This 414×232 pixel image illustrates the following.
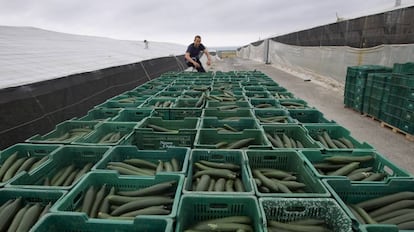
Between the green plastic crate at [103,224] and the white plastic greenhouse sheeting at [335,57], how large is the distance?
7640 mm

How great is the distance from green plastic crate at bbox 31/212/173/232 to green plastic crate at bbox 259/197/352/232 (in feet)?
2.16

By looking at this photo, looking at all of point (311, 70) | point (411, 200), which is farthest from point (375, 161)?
point (311, 70)

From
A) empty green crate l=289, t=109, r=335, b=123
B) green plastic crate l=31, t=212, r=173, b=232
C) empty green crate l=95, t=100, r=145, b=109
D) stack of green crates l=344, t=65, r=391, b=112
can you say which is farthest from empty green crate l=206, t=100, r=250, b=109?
stack of green crates l=344, t=65, r=391, b=112

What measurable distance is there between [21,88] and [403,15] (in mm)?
9430

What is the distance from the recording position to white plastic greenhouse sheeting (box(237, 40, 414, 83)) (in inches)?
279

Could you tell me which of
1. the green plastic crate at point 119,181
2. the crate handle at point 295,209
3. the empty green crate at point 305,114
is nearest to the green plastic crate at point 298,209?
the crate handle at point 295,209

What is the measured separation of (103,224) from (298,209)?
48.9 inches

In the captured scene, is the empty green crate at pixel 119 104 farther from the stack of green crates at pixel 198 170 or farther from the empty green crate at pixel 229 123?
the empty green crate at pixel 229 123

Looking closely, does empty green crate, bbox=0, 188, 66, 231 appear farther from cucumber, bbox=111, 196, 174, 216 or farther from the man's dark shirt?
the man's dark shirt

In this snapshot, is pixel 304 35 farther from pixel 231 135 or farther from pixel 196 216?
pixel 196 216

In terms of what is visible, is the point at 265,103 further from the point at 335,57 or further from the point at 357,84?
the point at 335,57

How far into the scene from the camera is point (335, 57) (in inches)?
429

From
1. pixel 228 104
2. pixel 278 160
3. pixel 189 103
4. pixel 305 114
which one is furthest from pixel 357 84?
pixel 278 160

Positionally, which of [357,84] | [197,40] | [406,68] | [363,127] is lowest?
[363,127]
